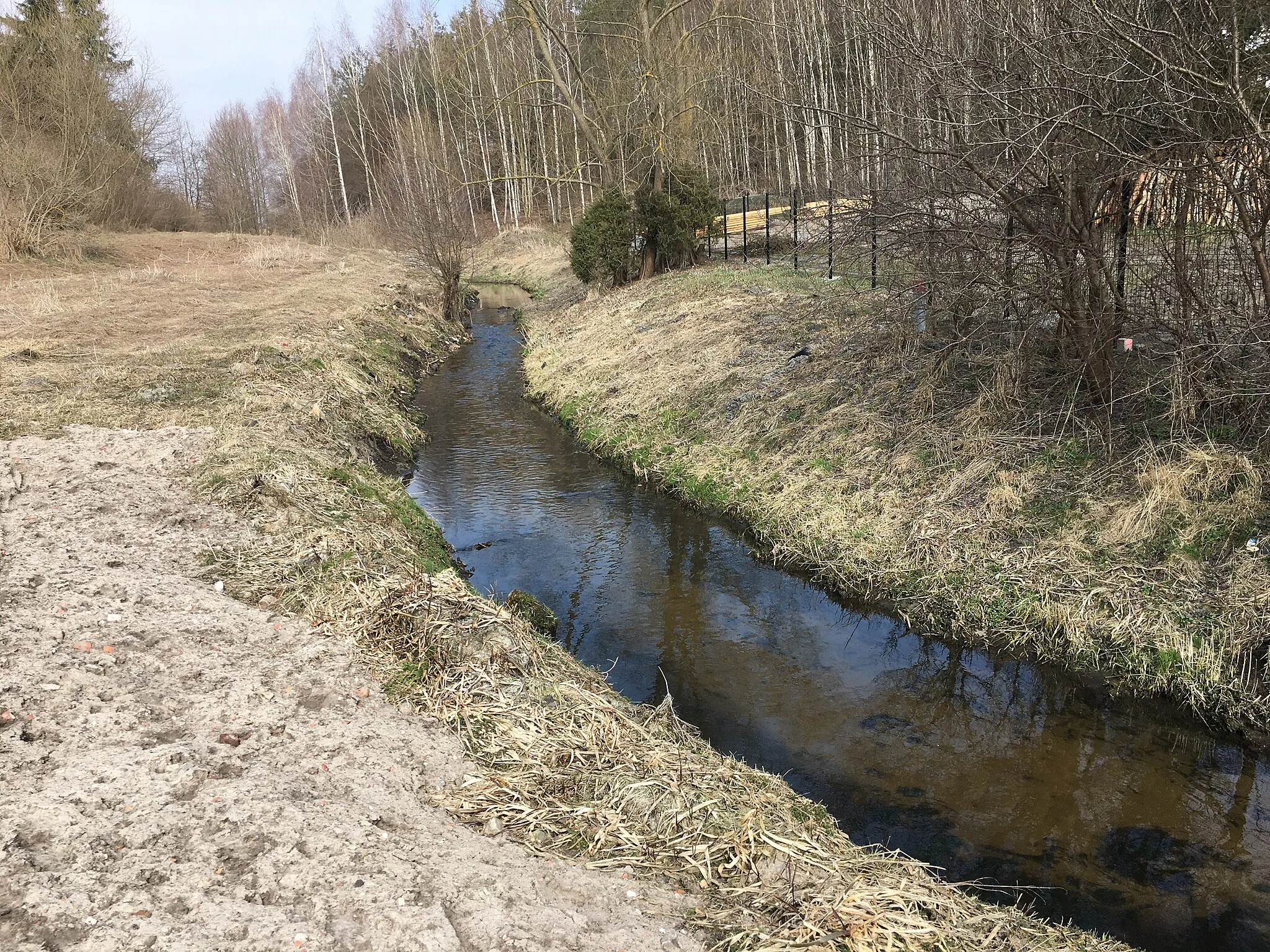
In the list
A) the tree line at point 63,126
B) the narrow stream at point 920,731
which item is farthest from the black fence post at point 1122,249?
the tree line at point 63,126

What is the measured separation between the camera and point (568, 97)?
18.5 metres

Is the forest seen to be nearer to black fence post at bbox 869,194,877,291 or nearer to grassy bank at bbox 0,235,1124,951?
black fence post at bbox 869,194,877,291

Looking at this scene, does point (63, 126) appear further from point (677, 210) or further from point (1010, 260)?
point (1010, 260)

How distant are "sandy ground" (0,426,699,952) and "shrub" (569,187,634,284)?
1436cm

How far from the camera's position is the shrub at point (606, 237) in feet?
60.7

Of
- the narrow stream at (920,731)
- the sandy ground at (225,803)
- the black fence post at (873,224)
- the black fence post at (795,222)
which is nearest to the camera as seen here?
the sandy ground at (225,803)

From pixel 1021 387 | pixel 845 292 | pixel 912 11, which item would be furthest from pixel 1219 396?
pixel 845 292

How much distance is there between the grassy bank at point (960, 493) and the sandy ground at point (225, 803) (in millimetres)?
4090

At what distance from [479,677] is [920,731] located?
112 inches

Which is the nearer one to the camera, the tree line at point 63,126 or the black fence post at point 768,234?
the black fence post at point 768,234

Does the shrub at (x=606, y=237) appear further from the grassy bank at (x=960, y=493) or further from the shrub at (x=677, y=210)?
the grassy bank at (x=960, y=493)

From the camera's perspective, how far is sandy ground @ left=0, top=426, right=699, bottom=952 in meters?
2.99

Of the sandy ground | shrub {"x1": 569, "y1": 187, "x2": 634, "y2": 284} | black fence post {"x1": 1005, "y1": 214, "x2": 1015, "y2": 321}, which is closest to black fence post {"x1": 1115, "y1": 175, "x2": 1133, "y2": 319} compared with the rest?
black fence post {"x1": 1005, "y1": 214, "x2": 1015, "y2": 321}

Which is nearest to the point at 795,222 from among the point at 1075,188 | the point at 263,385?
the point at 1075,188
